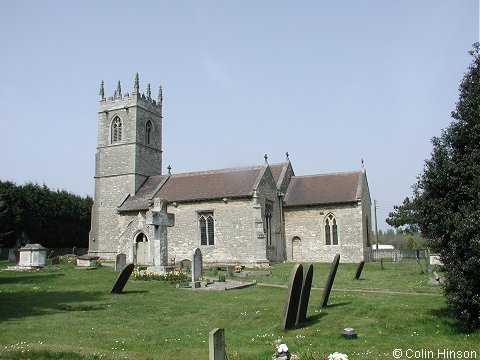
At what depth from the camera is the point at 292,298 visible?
1084 centimetres

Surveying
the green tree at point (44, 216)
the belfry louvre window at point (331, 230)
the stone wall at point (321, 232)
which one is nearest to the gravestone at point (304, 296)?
the stone wall at point (321, 232)

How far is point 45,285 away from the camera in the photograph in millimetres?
20594

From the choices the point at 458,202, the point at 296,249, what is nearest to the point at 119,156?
the point at 296,249

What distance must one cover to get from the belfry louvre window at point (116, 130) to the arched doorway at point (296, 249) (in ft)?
64.0

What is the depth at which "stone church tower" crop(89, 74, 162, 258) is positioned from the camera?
43094 mm

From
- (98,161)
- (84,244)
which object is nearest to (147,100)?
(98,161)

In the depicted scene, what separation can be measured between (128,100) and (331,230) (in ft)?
74.9

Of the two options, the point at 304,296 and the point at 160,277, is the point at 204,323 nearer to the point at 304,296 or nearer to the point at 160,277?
the point at 304,296

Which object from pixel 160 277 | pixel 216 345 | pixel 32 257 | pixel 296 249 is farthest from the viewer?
pixel 296 249

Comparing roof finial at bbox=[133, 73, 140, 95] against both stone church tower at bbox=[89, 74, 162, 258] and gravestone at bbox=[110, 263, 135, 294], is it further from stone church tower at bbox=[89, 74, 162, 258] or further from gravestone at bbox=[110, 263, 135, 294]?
gravestone at bbox=[110, 263, 135, 294]

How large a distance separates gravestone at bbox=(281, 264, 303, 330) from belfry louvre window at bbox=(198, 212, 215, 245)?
82.5 ft

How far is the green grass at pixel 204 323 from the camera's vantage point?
8.85 meters

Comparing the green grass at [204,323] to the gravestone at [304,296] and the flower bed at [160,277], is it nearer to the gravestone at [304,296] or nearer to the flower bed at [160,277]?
the gravestone at [304,296]

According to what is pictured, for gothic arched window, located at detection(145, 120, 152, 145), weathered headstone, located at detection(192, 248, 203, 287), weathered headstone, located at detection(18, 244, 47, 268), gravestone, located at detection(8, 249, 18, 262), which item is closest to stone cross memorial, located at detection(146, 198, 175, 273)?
weathered headstone, located at detection(192, 248, 203, 287)
